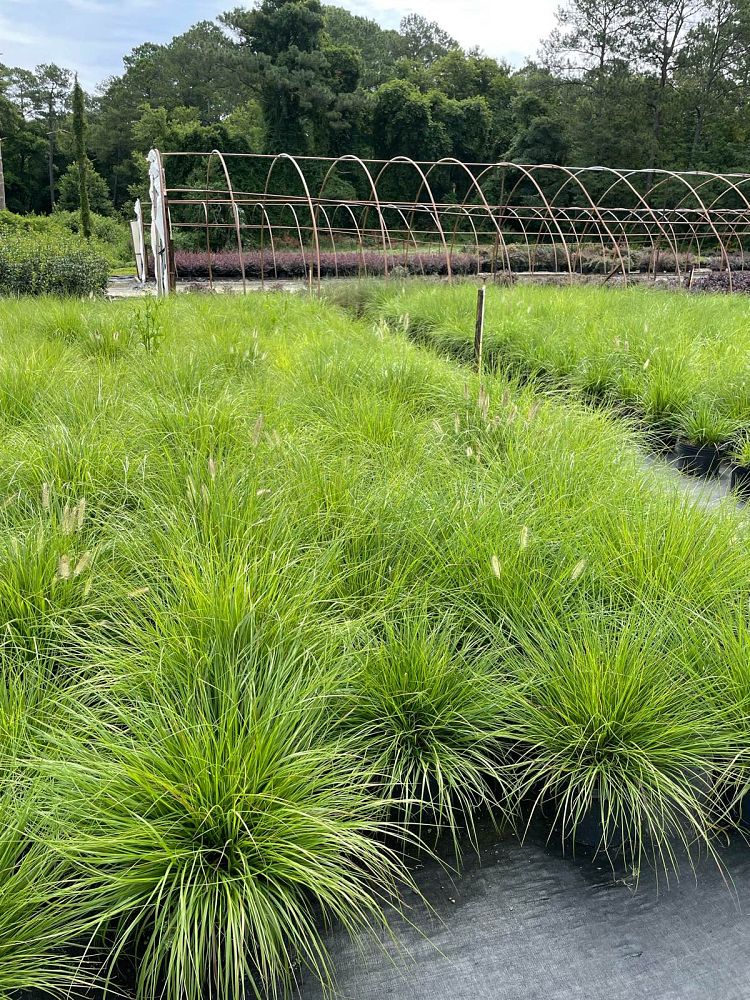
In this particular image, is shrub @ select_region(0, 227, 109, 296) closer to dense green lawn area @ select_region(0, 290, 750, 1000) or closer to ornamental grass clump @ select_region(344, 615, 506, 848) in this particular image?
dense green lawn area @ select_region(0, 290, 750, 1000)

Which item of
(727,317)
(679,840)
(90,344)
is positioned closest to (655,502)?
(679,840)

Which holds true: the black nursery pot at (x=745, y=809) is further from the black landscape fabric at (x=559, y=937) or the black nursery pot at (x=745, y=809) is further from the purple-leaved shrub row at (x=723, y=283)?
the purple-leaved shrub row at (x=723, y=283)

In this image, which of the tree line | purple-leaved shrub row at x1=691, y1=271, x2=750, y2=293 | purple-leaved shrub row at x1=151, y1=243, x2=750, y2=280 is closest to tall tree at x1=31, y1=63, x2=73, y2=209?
the tree line

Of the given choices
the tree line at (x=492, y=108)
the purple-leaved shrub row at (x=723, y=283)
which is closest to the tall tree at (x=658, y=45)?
the tree line at (x=492, y=108)

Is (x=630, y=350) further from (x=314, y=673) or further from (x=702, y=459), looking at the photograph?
(x=314, y=673)

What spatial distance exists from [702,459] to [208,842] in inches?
161

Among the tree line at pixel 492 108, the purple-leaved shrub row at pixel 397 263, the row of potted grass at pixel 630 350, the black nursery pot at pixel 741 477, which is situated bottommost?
the black nursery pot at pixel 741 477

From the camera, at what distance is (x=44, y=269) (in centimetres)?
1159

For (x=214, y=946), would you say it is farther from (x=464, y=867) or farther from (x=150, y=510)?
(x=150, y=510)

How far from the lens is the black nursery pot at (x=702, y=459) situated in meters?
4.58

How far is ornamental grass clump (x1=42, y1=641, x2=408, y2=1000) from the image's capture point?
1.36 meters

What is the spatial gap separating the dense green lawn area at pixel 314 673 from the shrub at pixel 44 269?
9.47m

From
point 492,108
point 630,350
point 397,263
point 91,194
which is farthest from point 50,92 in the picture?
point 630,350

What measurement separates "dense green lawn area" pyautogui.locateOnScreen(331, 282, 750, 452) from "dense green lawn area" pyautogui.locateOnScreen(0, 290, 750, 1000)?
6.03 ft
